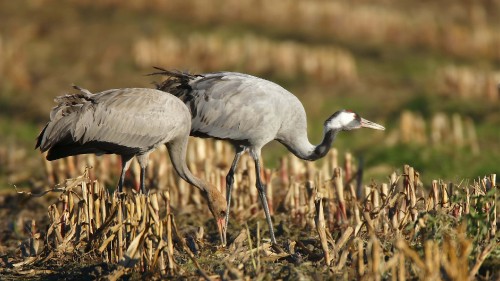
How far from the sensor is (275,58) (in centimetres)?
1858

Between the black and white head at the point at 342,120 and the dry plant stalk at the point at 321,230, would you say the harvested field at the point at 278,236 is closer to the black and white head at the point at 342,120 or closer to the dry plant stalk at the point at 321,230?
the dry plant stalk at the point at 321,230

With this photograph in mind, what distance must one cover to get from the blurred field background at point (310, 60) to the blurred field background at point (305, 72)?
0.12ft

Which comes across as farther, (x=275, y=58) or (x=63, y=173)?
(x=275, y=58)

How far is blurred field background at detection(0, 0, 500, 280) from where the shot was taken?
9.95 m

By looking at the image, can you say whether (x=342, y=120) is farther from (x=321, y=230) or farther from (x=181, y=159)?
(x=321, y=230)

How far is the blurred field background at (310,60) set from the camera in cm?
1340

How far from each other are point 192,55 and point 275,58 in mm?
1734

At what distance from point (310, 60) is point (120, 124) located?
1070 centimetres

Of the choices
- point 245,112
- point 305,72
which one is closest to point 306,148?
point 245,112

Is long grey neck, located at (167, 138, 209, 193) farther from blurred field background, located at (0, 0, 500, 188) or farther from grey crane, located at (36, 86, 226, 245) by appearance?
blurred field background, located at (0, 0, 500, 188)

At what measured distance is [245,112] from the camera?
8.29 meters

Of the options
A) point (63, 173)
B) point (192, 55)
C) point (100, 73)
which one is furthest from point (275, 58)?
point (63, 173)

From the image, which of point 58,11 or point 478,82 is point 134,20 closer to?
point 58,11

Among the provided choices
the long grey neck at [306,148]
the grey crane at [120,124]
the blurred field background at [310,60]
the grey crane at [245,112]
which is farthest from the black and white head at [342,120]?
the blurred field background at [310,60]
